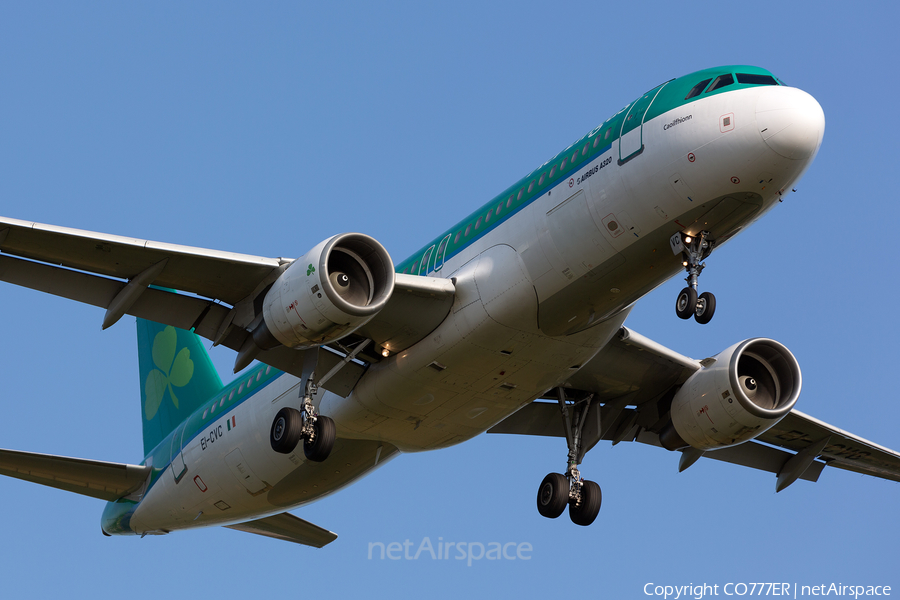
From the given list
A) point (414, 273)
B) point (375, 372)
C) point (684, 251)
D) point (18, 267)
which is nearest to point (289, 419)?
point (375, 372)

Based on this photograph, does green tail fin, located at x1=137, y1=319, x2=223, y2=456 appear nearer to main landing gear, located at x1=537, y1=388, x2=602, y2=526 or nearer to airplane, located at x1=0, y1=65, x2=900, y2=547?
airplane, located at x1=0, y1=65, x2=900, y2=547

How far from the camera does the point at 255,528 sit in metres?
29.6

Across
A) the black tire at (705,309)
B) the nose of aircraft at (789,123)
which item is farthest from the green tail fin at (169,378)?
the nose of aircraft at (789,123)

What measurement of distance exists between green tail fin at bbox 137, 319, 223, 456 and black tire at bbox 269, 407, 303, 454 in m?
8.82

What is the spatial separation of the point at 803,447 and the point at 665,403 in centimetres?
439

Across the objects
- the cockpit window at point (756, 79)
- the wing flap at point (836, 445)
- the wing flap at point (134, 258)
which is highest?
the cockpit window at point (756, 79)

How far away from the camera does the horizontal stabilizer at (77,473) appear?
25141 millimetres

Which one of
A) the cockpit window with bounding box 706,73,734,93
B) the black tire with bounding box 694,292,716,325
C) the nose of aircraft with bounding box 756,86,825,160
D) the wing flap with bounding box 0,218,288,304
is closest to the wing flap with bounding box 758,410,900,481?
the black tire with bounding box 694,292,716,325

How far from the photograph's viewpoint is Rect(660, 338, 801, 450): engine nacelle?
24062 mm

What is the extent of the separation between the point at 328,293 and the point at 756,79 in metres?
8.07

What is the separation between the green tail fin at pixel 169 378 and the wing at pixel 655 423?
8.78m

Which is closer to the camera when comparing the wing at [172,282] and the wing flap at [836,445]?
the wing at [172,282]

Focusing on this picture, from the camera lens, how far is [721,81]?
753 inches

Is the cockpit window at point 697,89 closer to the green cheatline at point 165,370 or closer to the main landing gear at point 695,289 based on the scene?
the main landing gear at point 695,289
